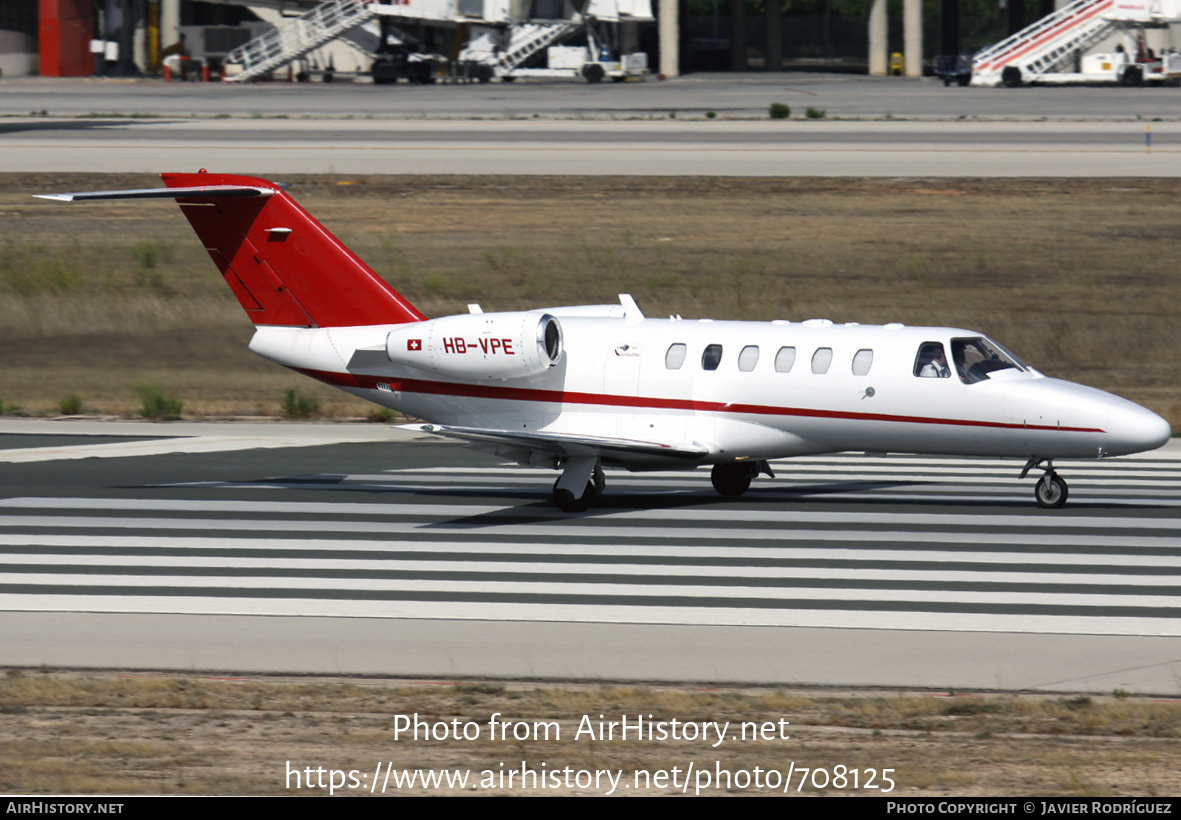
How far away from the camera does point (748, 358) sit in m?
18.6

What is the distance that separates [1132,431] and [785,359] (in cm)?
412

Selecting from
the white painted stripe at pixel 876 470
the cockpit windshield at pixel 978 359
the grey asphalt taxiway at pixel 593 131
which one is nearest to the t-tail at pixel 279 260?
the white painted stripe at pixel 876 470

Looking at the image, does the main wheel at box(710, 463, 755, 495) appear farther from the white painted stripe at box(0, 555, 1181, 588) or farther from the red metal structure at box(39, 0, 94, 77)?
the red metal structure at box(39, 0, 94, 77)

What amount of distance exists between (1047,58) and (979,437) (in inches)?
2609

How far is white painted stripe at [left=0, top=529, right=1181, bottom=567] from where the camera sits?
16.3m

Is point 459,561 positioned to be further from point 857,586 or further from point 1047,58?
point 1047,58

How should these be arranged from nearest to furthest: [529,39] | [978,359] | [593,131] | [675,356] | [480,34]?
[978,359], [675,356], [593,131], [529,39], [480,34]

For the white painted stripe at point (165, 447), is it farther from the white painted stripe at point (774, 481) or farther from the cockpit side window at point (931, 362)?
the cockpit side window at point (931, 362)

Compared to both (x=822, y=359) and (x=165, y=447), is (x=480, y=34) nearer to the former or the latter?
(x=165, y=447)

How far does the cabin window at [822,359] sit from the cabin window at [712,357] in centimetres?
119

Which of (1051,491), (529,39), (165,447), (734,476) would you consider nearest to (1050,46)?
(529,39)

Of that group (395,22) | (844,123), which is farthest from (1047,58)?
(395,22)

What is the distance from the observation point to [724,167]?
45.9 meters

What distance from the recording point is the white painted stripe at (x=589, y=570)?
1526 cm
